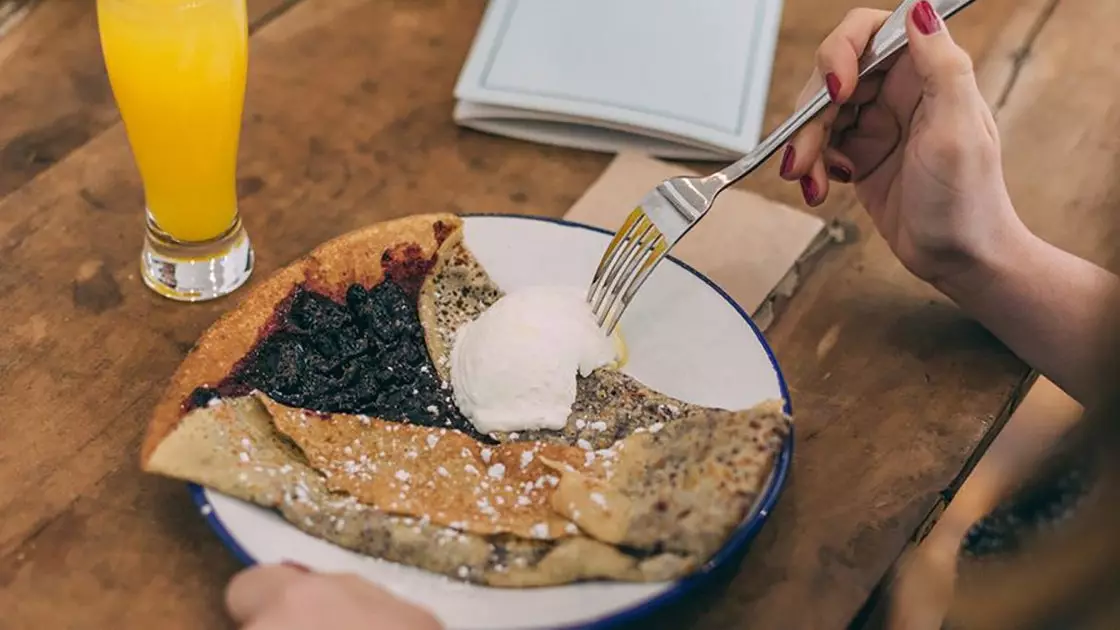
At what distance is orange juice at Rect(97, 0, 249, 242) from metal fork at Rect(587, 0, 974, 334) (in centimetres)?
43

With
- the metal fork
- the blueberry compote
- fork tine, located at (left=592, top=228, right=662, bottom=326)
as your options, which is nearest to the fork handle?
the metal fork

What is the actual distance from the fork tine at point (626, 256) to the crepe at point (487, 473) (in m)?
0.10

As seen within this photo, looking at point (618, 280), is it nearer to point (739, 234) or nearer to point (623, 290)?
point (623, 290)

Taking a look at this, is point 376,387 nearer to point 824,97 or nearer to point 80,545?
point 80,545

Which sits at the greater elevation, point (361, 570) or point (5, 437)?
point (361, 570)

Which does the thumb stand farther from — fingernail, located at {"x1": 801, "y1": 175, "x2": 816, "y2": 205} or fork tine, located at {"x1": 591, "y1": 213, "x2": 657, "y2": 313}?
fork tine, located at {"x1": 591, "y1": 213, "x2": 657, "y2": 313}

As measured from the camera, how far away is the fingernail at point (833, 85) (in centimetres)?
118

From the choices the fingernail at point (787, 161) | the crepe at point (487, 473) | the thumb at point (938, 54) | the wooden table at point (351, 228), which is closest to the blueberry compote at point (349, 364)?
the crepe at point (487, 473)

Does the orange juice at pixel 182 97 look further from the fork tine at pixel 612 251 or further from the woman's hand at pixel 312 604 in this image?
the woman's hand at pixel 312 604

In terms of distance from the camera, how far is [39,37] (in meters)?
1.57

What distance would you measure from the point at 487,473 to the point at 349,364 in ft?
0.62

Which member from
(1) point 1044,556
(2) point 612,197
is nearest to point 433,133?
(2) point 612,197

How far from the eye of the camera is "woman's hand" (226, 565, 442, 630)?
0.72m

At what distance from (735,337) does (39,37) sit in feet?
3.70
